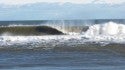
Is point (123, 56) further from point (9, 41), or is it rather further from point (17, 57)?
point (9, 41)

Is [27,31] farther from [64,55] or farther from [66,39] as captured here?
[64,55]

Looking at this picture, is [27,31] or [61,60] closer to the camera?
[61,60]

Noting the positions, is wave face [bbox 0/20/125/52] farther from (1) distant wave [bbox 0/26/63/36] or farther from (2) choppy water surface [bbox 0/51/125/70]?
(2) choppy water surface [bbox 0/51/125/70]

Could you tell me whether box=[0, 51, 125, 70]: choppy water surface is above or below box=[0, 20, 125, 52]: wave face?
below

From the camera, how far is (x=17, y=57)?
26391 millimetres

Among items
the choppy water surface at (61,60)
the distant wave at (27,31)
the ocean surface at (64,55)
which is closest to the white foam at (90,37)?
the ocean surface at (64,55)

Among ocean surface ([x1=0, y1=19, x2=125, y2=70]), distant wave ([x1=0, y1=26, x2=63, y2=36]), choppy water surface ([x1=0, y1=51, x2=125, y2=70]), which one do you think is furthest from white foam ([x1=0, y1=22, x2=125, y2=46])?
choppy water surface ([x1=0, y1=51, x2=125, y2=70])

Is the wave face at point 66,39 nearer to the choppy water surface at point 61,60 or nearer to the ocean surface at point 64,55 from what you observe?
the ocean surface at point 64,55

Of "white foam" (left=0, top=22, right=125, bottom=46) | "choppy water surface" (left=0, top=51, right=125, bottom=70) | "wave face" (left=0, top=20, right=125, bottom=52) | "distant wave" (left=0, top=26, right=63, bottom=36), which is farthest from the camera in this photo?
"distant wave" (left=0, top=26, right=63, bottom=36)

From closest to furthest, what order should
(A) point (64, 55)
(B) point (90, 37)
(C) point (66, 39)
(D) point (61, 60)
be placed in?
(D) point (61, 60), (A) point (64, 55), (C) point (66, 39), (B) point (90, 37)

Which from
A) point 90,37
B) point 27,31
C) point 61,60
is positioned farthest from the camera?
point 27,31

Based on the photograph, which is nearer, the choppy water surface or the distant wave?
the choppy water surface

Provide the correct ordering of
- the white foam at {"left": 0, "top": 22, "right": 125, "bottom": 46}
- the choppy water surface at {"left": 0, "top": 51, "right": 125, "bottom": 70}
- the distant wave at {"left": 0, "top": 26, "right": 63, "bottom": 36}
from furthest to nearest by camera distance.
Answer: the distant wave at {"left": 0, "top": 26, "right": 63, "bottom": 36} < the white foam at {"left": 0, "top": 22, "right": 125, "bottom": 46} < the choppy water surface at {"left": 0, "top": 51, "right": 125, "bottom": 70}

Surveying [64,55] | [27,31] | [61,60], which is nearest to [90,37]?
[27,31]
